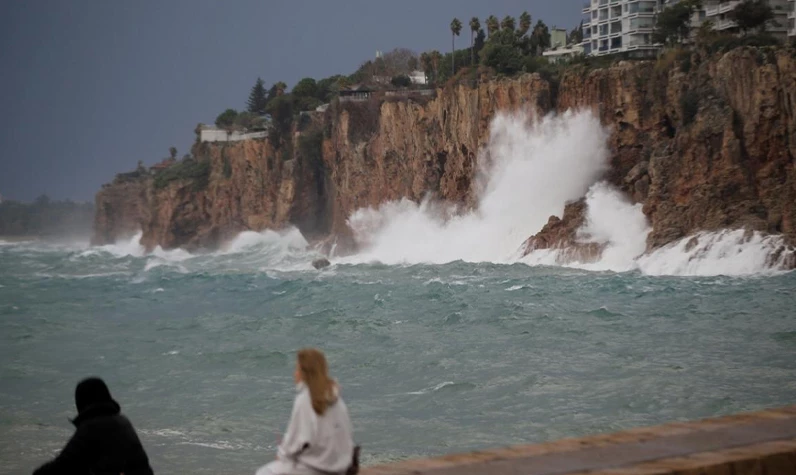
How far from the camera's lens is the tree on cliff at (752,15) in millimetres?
48500

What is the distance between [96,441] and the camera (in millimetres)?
6406

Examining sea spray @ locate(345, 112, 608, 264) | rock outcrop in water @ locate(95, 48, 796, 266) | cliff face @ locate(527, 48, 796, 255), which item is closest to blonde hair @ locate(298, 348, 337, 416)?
rock outcrop in water @ locate(95, 48, 796, 266)

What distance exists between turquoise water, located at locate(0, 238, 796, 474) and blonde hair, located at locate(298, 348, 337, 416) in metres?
7.13

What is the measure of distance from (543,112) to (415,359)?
3064 centimetres

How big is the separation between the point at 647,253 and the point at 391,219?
24.3 m

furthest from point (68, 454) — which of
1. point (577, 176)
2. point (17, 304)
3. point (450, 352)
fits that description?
point (577, 176)

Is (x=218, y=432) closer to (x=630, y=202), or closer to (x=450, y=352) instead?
(x=450, y=352)

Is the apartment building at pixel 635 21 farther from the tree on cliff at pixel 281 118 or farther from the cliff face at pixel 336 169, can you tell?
the tree on cliff at pixel 281 118

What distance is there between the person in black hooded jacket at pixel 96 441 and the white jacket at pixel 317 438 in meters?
1.07

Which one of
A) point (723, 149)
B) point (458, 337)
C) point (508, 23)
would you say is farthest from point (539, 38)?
point (458, 337)

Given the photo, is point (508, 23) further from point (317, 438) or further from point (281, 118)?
point (317, 438)

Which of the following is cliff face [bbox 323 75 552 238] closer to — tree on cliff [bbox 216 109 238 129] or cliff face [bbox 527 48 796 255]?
cliff face [bbox 527 48 796 255]

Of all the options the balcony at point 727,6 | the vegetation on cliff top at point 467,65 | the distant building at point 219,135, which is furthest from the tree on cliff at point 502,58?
the distant building at point 219,135

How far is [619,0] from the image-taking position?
69875 mm
